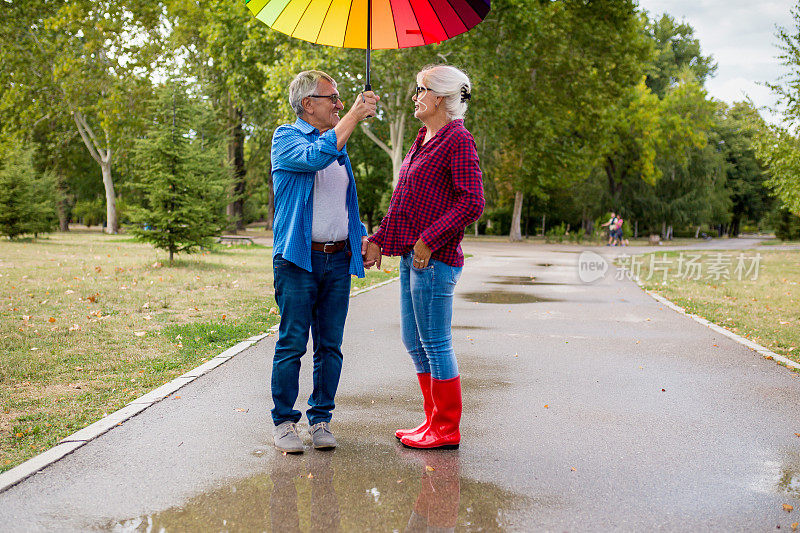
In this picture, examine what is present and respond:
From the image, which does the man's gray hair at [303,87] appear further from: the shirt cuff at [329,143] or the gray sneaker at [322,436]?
the gray sneaker at [322,436]

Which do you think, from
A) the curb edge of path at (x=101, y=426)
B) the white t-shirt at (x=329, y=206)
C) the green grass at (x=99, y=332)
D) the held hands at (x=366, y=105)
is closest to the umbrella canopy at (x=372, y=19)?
the held hands at (x=366, y=105)

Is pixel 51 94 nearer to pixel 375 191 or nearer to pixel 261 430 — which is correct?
pixel 375 191

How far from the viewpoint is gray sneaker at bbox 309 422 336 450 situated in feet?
13.1

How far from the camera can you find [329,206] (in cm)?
406

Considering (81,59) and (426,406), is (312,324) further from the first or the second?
(81,59)

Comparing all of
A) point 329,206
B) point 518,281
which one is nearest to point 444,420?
point 329,206

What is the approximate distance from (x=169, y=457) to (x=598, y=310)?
8181 millimetres

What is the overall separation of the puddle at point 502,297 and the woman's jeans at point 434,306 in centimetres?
742

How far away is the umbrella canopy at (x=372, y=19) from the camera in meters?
4.28

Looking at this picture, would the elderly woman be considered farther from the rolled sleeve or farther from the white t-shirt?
the rolled sleeve

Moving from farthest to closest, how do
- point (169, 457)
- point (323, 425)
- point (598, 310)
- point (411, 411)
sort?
point (598, 310) < point (411, 411) < point (323, 425) < point (169, 457)

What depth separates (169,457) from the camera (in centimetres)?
380

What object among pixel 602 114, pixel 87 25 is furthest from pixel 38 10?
pixel 602 114

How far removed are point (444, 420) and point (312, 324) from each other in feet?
3.28
